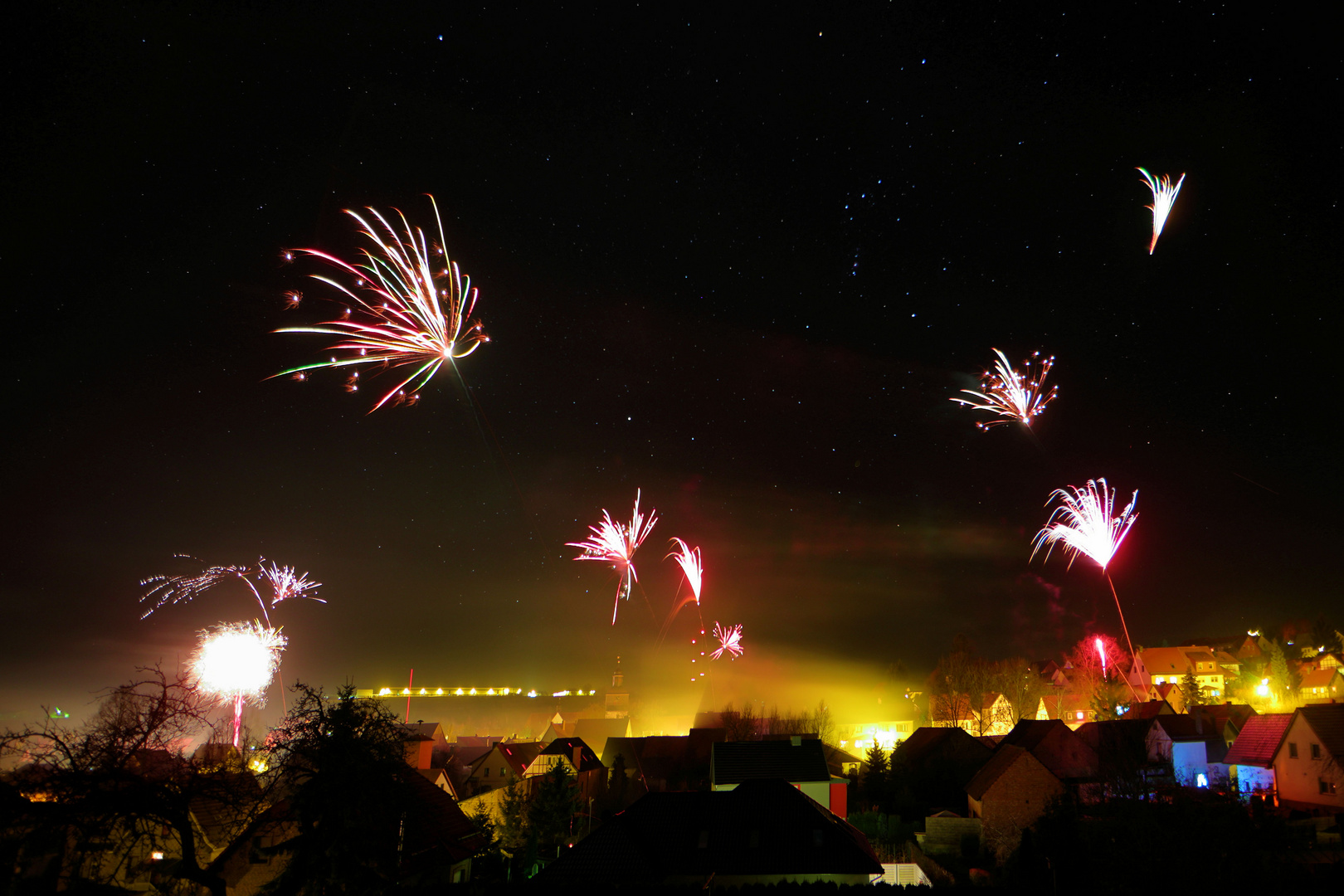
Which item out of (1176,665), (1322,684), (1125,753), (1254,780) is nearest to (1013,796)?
(1125,753)

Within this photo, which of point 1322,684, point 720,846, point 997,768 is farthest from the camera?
point 1322,684

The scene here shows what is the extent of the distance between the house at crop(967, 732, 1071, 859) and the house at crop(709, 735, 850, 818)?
26.3ft

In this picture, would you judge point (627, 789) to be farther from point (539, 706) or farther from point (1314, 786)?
point (539, 706)

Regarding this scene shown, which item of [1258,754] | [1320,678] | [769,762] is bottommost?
[769,762]

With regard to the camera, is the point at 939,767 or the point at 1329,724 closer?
the point at 1329,724

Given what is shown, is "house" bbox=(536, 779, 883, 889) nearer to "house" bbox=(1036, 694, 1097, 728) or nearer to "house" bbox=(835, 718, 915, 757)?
"house" bbox=(1036, 694, 1097, 728)

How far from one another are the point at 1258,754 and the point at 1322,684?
5085 centimetres

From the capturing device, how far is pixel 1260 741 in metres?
41.2

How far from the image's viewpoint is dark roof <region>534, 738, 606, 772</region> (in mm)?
59250

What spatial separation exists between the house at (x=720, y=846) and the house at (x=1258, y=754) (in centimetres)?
2633

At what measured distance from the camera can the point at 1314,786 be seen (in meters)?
35.8

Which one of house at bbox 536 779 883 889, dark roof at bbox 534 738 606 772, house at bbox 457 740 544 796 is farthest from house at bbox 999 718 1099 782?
house at bbox 457 740 544 796

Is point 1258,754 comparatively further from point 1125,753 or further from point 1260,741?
point 1125,753

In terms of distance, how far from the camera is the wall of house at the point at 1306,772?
34.4 meters
